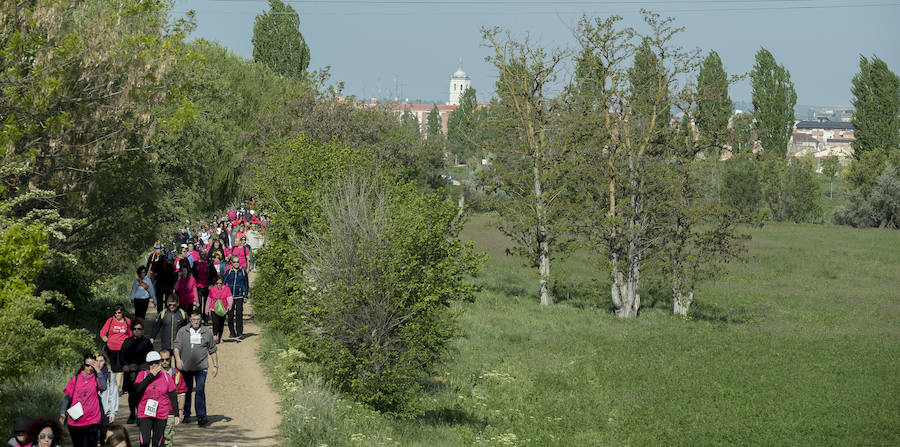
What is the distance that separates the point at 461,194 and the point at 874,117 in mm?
36601

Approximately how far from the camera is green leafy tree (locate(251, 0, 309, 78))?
223ft

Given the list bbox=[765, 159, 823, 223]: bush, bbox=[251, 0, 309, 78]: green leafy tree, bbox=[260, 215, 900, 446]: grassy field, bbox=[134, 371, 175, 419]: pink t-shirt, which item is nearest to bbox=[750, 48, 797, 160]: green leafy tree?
bbox=[765, 159, 823, 223]: bush

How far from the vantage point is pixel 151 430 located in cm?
1148

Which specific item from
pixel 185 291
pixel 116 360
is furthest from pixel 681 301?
pixel 116 360

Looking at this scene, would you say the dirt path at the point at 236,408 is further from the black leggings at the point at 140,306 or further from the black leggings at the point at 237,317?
the black leggings at the point at 140,306

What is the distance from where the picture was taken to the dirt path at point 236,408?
13.1m

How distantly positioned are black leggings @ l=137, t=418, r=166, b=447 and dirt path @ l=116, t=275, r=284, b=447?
0.98m

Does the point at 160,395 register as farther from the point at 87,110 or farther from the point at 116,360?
the point at 87,110

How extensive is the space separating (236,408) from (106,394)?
3.91 m

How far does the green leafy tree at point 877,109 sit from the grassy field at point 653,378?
46.6m

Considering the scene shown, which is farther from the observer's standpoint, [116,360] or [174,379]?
[116,360]

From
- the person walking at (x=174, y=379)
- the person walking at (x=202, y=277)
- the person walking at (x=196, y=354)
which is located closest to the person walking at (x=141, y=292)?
the person walking at (x=202, y=277)

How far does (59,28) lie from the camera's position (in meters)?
18.5

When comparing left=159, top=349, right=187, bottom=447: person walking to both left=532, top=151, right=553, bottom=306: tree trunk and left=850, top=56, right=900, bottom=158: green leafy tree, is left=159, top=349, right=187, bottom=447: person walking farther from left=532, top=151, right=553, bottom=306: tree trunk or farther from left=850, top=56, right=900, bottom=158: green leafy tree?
left=850, top=56, right=900, bottom=158: green leafy tree
